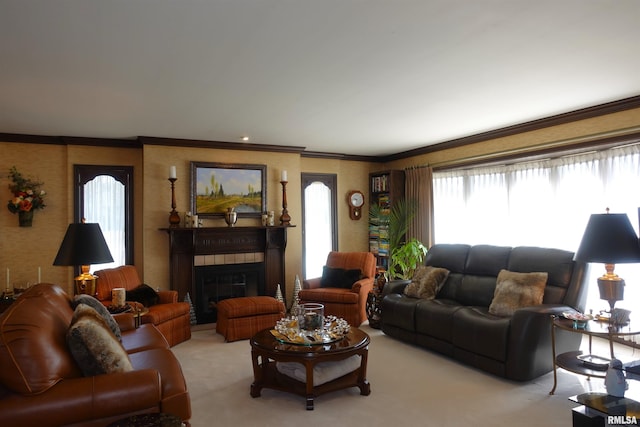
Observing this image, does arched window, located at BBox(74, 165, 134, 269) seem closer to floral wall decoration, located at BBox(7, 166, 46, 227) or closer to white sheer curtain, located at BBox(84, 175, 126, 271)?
white sheer curtain, located at BBox(84, 175, 126, 271)

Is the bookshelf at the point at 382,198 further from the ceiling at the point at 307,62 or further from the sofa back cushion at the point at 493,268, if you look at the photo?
the ceiling at the point at 307,62

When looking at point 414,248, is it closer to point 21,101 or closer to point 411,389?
point 411,389

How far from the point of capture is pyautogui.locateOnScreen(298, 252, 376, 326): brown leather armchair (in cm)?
540

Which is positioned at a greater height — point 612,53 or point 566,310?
point 612,53

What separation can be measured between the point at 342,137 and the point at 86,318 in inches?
165

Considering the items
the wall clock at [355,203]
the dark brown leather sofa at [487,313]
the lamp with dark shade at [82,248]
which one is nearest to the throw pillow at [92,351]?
the lamp with dark shade at [82,248]

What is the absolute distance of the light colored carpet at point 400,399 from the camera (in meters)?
2.93

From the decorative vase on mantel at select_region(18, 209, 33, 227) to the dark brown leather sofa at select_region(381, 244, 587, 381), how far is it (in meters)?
4.57

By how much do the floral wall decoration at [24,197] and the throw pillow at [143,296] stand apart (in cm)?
180

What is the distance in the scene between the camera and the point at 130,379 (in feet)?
6.97

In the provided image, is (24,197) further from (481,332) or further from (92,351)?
(481,332)

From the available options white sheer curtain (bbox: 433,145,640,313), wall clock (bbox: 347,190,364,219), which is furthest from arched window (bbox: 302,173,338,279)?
white sheer curtain (bbox: 433,145,640,313)

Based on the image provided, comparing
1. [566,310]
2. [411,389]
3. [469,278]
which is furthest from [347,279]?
[566,310]

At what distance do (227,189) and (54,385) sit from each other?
4.26 meters
